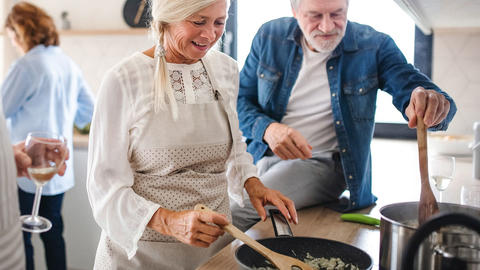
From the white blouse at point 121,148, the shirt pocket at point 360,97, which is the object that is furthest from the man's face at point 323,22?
the white blouse at point 121,148

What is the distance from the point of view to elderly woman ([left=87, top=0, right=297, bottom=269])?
1093mm

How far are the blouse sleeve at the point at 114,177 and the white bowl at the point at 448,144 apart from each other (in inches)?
48.6

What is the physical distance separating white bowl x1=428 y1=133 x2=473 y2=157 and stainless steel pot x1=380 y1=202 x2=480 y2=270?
1.01m

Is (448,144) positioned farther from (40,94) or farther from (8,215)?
(40,94)

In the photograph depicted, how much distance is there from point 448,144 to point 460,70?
0.28m

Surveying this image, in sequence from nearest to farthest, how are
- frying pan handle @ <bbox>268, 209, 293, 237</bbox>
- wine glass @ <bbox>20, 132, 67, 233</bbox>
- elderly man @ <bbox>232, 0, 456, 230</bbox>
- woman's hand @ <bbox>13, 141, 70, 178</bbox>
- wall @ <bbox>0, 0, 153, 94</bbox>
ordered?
frying pan handle @ <bbox>268, 209, 293, 237</bbox>, woman's hand @ <bbox>13, 141, 70, 178</bbox>, wine glass @ <bbox>20, 132, 67, 233</bbox>, elderly man @ <bbox>232, 0, 456, 230</bbox>, wall @ <bbox>0, 0, 153, 94</bbox>

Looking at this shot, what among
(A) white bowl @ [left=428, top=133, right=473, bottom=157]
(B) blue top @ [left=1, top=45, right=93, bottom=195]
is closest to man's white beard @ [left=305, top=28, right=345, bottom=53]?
(A) white bowl @ [left=428, top=133, right=473, bottom=157]

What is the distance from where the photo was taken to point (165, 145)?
1.17m

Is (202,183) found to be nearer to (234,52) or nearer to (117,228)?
(117,228)

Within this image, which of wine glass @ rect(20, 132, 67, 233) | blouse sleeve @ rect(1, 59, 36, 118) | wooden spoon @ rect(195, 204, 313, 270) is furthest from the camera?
blouse sleeve @ rect(1, 59, 36, 118)

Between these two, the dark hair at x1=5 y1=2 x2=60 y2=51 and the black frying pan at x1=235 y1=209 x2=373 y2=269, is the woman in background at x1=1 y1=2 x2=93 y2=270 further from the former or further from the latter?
the black frying pan at x1=235 y1=209 x2=373 y2=269

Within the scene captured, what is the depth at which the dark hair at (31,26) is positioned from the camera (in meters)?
2.50

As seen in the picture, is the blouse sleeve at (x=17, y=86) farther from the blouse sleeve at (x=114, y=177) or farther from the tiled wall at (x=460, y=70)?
the tiled wall at (x=460, y=70)

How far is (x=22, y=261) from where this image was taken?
30.4 inches
